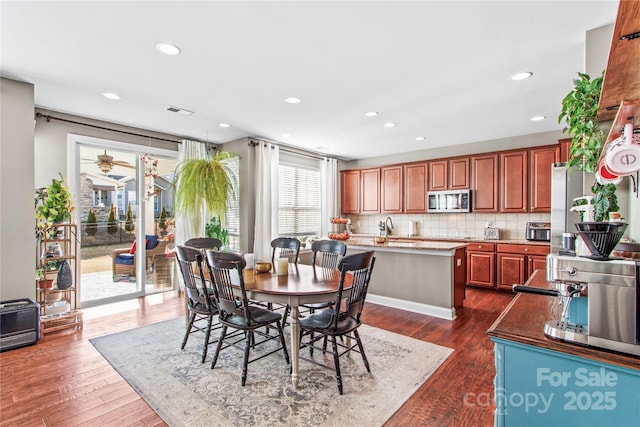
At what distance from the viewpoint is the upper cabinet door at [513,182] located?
5035 millimetres

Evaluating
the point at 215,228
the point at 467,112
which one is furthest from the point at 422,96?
the point at 215,228

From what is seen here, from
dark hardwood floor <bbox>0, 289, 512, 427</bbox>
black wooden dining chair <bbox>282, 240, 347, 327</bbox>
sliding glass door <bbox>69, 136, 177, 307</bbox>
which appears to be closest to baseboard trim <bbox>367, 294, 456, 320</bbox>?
dark hardwood floor <bbox>0, 289, 512, 427</bbox>

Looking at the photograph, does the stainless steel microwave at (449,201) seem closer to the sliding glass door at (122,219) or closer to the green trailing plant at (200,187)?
the green trailing plant at (200,187)

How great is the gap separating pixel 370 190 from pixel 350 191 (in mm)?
530

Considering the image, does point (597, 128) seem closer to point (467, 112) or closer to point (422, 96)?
point (422, 96)

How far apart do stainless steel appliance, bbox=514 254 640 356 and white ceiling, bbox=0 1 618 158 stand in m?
1.70

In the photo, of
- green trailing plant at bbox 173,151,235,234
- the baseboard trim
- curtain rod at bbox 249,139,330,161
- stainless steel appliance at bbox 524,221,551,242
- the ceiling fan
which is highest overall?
curtain rod at bbox 249,139,330,161

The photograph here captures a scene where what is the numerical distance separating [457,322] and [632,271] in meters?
3.05

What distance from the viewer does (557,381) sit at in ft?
3.75

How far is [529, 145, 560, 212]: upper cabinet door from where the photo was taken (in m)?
4.80

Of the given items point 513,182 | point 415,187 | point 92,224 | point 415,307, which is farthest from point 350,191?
point 92,224

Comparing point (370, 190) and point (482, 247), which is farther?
point (370, 190)

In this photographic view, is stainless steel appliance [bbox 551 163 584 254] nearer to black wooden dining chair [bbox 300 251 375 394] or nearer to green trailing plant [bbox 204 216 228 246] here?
black wooden dining chair [bbox 300 251 375 394]

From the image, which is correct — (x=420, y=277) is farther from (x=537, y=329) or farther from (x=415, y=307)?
(x=537, y=329)
